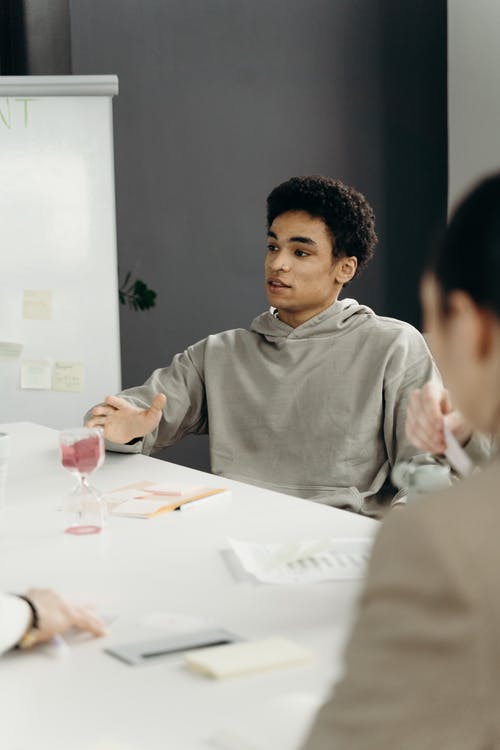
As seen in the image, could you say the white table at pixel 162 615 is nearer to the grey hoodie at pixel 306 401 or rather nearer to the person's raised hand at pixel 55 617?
the person's raised hand at pixel 55 617

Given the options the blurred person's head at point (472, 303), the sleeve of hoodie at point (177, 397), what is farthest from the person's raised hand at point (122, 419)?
the blurred person's head at point (472, 303)

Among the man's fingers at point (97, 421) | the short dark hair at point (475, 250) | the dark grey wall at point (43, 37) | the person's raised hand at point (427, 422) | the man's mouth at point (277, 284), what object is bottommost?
the man's fingers at point (97, 421)

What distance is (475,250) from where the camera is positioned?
0.69 m

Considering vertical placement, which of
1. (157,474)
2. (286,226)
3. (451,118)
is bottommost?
(157,474)

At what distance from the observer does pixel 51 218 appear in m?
3.64

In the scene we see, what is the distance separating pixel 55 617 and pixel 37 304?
2.49 m

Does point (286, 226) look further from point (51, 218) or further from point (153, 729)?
point (153, 729)

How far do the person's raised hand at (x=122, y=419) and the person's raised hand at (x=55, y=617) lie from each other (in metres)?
1.02

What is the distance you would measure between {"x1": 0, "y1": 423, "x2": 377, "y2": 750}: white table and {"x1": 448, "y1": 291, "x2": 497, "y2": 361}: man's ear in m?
0.49

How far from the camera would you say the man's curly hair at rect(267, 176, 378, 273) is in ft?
8.71

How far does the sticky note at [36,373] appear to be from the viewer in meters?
3.62

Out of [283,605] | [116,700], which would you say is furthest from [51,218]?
[116,700]

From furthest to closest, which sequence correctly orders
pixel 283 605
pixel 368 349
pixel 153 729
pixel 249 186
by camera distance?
pixel 249 186, pixel 368 349, pixel 283 605, pixel 153 729

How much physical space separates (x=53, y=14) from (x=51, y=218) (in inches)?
41.2
